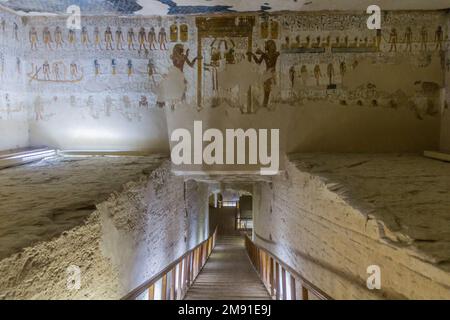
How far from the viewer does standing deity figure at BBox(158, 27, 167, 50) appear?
6.17 metres

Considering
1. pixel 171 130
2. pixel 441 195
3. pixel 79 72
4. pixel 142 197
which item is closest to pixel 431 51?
pixel 441 195

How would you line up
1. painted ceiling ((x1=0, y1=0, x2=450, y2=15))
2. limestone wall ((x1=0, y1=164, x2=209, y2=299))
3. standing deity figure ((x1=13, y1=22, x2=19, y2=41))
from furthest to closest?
standing deity figure ((x1=13, y1=22, x2=19, y2=41)) < painted ceiling ((x1=0, y1=0, x2=450, y2=15)) < limestone wall ((x1=0, y1=164, x2=209, y2=299))

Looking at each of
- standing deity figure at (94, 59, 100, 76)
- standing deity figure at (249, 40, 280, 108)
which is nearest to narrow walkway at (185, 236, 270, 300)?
standing deity figure at (249, 40, 280, 108)

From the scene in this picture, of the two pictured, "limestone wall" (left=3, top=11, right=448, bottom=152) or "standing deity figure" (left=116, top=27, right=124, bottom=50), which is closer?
"limestone wall" (left=3, top=11, right=448, bottom=152)

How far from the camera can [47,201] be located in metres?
3.15

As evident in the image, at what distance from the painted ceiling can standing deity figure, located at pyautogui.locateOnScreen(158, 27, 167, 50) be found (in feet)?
1.06

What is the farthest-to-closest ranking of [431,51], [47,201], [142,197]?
1. [431,51]
2. [142,197]
3. [47,201]

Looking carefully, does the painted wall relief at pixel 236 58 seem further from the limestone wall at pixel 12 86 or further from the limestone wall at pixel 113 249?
the limestone wall at pixel 113 249

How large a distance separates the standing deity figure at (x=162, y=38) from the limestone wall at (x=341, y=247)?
311 centimetres

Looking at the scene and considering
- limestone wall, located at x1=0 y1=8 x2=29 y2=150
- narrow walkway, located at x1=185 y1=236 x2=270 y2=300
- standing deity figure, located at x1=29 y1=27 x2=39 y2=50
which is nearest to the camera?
narrow walkway, located at x1=185 y1=236 x2=270 y2=300

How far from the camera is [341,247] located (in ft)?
11.2

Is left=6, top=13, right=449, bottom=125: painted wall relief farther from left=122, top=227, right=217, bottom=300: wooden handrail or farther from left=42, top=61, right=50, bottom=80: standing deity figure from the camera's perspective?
left=122, top=227, right=217, bottom=300: wooden handrail
